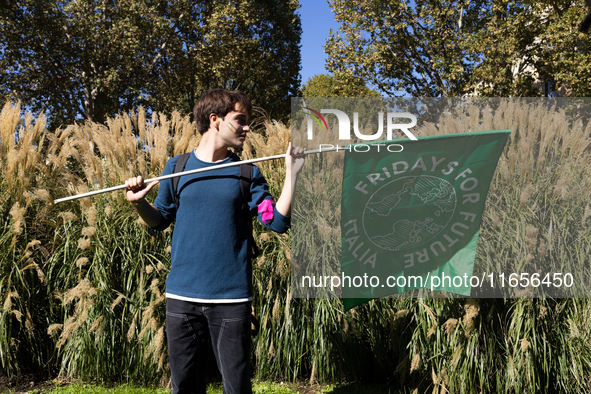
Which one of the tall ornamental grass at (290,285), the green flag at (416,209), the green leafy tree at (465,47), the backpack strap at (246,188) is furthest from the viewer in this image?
the green leafy tree at (465,47)

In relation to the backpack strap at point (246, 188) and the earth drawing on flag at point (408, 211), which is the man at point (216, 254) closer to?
the backpack strap at point (246, 188)

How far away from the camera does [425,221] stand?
120 inches

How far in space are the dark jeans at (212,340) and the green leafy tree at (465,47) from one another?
13882 millimetres

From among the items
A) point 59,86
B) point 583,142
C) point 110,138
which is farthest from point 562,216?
point 59,86

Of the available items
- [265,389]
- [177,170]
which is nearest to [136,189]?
[177,170]

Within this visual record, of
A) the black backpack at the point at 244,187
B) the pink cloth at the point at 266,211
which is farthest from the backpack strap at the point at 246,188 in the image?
the pink cloth at the point at 266,211

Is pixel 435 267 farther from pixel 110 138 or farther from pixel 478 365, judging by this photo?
pixel 110 138

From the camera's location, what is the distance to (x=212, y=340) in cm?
214

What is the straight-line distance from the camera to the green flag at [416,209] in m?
2.95

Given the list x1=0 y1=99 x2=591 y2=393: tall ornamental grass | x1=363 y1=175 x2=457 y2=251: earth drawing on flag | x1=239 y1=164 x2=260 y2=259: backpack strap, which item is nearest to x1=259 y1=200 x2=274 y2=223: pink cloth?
x1=239 y1=164 x2=260 y2=259: backpack strap

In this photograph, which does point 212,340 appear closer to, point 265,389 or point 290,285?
point 290,285

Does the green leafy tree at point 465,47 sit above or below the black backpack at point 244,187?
above

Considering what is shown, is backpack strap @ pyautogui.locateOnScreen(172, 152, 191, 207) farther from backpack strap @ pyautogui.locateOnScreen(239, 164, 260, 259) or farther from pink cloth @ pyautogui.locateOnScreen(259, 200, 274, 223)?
pink cloth @ pyautogui.locateOnScreen(259, 200, 274, 223)

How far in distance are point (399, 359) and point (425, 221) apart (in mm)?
1092
